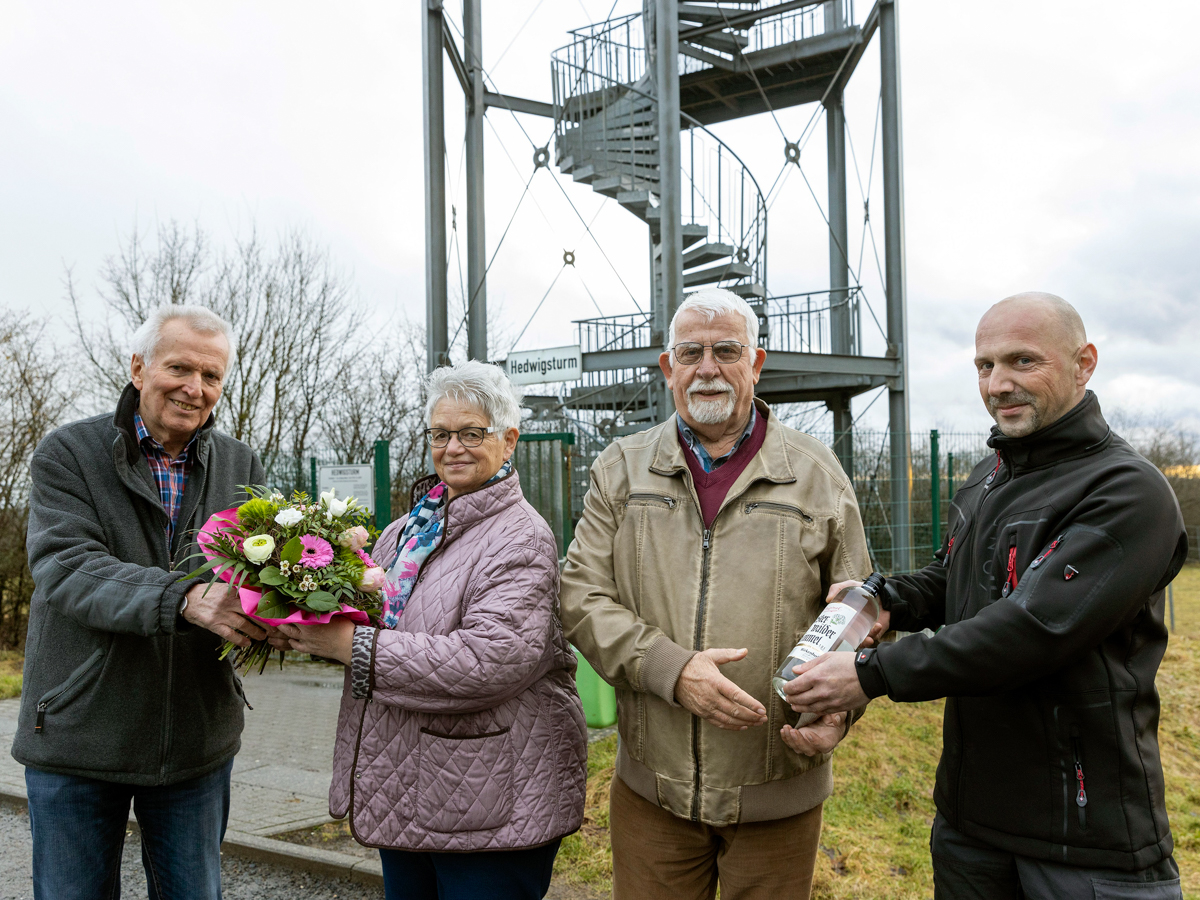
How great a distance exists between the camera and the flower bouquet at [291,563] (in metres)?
2.09

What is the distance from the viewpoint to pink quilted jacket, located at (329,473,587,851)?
7.13ft

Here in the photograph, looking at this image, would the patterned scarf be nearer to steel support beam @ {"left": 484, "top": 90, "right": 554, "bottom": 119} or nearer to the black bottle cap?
the black bottle cap

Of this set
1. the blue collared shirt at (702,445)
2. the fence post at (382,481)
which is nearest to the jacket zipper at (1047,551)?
the blue collared shirt at (702,445)

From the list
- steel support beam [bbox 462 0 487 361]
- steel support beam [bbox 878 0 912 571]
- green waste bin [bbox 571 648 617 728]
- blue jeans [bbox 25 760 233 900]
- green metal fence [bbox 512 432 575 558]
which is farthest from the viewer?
steel support beam [bbox 462 0 487 361]

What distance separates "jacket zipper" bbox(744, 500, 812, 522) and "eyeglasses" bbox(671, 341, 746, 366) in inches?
17.2

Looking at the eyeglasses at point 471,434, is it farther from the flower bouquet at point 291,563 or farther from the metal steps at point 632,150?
the metal steps at point 632,150

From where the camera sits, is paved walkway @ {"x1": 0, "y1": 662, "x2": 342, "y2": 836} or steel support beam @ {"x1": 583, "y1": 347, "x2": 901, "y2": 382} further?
steel support beam @ {"x1": 583, "y1": 347, "x2": 901, "y2": 382}

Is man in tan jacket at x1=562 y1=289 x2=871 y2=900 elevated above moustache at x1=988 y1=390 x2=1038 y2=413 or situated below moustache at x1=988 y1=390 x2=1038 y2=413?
below

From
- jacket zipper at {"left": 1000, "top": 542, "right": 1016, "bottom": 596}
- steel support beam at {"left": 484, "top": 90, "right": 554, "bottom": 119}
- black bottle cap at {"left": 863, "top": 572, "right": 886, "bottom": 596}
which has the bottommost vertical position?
black bottle cap at {"left": 863, "top": 572, "right": 886, "bottom": 596}

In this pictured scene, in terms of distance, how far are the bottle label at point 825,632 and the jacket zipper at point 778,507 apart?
0.28 metres

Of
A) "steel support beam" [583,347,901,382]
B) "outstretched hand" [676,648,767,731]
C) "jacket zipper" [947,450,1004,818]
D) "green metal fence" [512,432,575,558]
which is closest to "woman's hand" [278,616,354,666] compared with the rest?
"outstretched hand" [676,648,767,731]

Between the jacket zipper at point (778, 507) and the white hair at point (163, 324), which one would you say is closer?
the jacket zipper at point (778, 507)

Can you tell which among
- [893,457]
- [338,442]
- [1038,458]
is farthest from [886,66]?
[338,442]

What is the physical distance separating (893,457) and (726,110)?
665 cm
